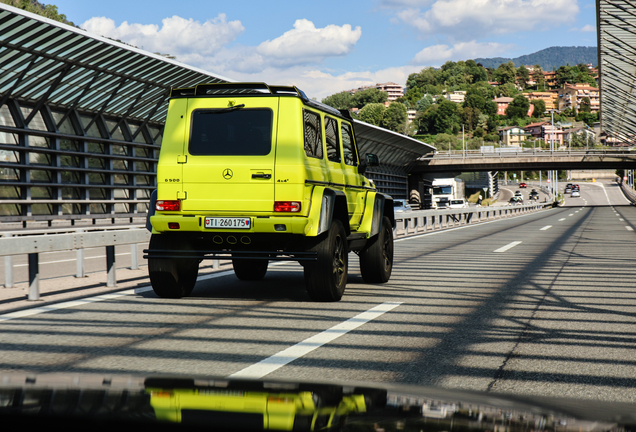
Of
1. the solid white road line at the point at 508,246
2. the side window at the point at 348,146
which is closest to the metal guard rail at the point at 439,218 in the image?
the side window at the point at 348,146

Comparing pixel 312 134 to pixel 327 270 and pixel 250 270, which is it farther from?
pixel 250 270

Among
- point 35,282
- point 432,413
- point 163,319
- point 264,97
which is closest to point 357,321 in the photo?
point 163,319

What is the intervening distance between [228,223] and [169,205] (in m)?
0.74

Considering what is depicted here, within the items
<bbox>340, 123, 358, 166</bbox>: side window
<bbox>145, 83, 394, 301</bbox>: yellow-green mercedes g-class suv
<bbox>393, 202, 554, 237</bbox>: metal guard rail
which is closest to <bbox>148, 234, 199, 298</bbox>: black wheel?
<bbox>145, 83, 394, 301</bbox>: yellow-green mercedes g-class suv

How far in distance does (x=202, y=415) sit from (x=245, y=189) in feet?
18.3

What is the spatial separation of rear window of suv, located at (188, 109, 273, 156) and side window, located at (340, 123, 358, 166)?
6.07 ft

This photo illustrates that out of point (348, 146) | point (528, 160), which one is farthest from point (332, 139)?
point (528, 160)

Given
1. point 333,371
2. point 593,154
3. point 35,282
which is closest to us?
point 333,371

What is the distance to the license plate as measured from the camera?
299 inches

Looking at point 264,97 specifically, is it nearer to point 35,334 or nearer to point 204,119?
point 204,119

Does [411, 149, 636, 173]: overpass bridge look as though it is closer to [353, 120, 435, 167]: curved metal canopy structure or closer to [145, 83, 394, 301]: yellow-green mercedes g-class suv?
[353, 120, 435, 167]: curved metal canopy structure

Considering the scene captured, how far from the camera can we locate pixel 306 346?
5.59m

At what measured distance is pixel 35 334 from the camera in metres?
6.21

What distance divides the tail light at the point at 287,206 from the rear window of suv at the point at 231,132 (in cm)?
59
